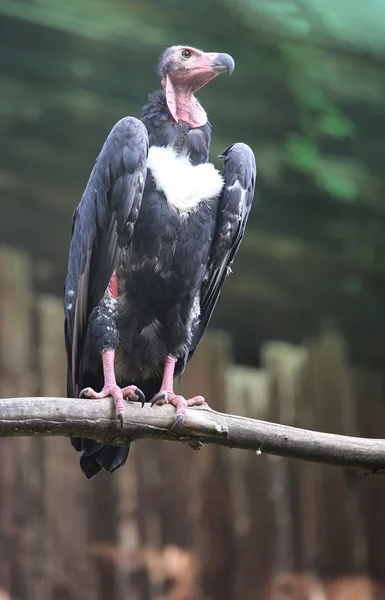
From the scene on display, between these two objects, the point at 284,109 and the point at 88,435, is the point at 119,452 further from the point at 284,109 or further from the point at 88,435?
the point at 284,109

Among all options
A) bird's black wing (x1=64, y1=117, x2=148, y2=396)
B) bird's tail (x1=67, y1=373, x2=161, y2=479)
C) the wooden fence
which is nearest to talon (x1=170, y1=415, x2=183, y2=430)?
bird's tail (x1=67, y1=373, x2=161, y2=479)

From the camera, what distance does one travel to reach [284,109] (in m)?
4.98

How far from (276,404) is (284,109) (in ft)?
5.77

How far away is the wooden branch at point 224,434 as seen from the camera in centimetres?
249

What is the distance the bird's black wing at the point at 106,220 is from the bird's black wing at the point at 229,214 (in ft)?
1.21

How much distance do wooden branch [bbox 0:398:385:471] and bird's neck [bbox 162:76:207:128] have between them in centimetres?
120

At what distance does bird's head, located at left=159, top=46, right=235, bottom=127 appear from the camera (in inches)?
127

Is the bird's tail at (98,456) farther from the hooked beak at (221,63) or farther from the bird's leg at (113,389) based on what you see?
the hooked beak at (221,63)

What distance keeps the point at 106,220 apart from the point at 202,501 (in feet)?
7.55

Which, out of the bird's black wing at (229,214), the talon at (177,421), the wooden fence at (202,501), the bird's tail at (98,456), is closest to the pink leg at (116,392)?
the talon at (177,421)

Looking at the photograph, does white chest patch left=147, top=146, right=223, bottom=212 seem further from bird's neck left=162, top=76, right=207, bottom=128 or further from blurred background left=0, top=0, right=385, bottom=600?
blurred background left=0, top=0, right=385, bottom=600

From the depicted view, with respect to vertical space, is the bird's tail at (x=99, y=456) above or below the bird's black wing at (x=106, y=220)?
below

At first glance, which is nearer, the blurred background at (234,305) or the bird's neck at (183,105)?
the bird's neck at (183,105)

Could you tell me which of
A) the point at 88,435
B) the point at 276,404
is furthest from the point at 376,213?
the point at 88,435
